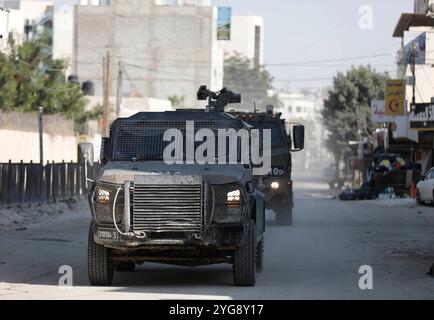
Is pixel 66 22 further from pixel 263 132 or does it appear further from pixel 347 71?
pixel 263 132

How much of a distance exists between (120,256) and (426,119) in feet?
144

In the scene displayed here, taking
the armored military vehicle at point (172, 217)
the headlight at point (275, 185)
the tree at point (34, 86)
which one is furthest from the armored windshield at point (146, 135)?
the tree at point (34, 86)

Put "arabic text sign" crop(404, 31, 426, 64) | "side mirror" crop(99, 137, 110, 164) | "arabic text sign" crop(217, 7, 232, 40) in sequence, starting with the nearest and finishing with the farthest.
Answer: "side mirror" crop(99, 137, 110, 164), "arabic text sign" crop(404, 31, 426, 64), "arabic text sign" crop(217, 7, 232, 40)

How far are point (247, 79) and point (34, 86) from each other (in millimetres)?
89789

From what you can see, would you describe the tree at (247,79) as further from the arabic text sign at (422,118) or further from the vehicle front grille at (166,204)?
the vehicle front grille at (166,204)

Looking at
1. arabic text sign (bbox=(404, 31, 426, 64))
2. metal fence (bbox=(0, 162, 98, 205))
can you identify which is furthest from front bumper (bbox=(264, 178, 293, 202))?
arabic text sign (bbox=(404, 31, 426, 64))

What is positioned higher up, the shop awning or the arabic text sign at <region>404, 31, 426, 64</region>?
the shop awning

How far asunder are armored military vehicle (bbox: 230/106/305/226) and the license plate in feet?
43.0

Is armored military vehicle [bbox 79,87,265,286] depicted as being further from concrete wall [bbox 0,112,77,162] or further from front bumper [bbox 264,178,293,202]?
concrete wall [bbox 0,112,77,162]

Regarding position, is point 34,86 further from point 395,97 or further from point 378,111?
point 395,97

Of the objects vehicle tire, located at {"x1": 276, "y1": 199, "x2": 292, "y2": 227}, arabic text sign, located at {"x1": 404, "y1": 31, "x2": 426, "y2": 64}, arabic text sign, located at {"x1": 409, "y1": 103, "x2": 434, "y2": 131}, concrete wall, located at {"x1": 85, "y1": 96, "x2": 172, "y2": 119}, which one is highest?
arabic text sign, located at {"x1": 404, "y1": 31, "x2": 426, "y2": 64}

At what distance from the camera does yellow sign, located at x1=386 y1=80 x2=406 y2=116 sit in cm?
6862

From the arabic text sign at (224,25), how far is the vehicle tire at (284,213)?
96.7m
